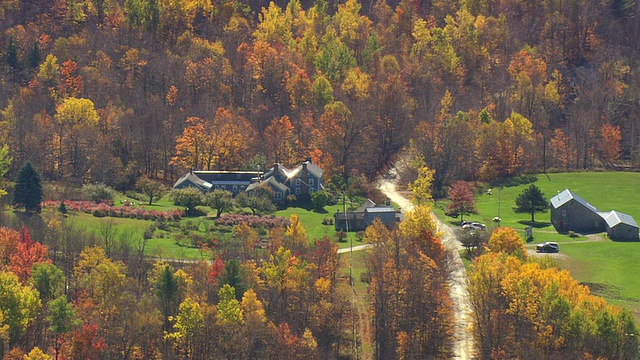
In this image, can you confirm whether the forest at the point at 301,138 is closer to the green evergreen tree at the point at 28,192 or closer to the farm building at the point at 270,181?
the green evergreen tree at the point at 28,192

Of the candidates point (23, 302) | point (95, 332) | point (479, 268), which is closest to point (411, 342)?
point (479, 268)

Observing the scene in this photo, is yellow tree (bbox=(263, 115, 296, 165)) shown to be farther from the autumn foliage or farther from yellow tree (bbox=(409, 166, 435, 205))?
the autumn foliage

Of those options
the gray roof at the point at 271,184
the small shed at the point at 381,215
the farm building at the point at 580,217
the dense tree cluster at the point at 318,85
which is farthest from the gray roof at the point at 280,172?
the farm building at the point at 580,217

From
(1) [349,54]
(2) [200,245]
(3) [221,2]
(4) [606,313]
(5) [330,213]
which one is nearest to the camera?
(4) [606,313]

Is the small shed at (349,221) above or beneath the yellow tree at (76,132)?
beneath

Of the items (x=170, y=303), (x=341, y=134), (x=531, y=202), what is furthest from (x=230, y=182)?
(x=170, y=303)

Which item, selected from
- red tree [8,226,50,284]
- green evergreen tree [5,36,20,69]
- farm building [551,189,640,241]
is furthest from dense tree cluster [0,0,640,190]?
red tree [8,226,50,284]

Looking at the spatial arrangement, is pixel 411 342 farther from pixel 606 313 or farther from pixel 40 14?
pixel 40 14
